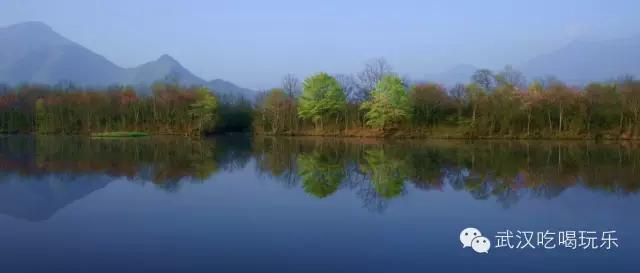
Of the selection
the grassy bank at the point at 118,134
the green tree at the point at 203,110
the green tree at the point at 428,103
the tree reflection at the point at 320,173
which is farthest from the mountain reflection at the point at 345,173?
the green tree at the point at 203,110

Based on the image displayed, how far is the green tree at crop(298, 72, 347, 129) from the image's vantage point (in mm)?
61344

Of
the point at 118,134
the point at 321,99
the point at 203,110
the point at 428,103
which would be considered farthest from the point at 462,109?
the point at 118,134

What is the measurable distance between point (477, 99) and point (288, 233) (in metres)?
47.1

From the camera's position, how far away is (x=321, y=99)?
201ft

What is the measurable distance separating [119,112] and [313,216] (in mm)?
60323

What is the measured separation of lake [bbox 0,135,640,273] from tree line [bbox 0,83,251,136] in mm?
38419

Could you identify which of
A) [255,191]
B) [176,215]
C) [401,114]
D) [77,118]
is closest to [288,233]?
[176,215]

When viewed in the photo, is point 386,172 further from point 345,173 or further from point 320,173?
point 320,173

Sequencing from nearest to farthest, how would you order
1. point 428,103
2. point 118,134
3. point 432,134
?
point 432,134 → point 428,103 → point 118,134

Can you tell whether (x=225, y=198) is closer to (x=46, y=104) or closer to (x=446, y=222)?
(x=446, y=222)

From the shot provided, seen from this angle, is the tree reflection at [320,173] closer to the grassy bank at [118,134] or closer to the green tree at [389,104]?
the green tree at [389,104]

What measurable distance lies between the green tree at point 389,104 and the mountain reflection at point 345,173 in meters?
20.8

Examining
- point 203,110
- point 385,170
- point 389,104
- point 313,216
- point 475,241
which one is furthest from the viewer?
point 203,110

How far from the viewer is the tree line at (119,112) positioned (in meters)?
66.4
